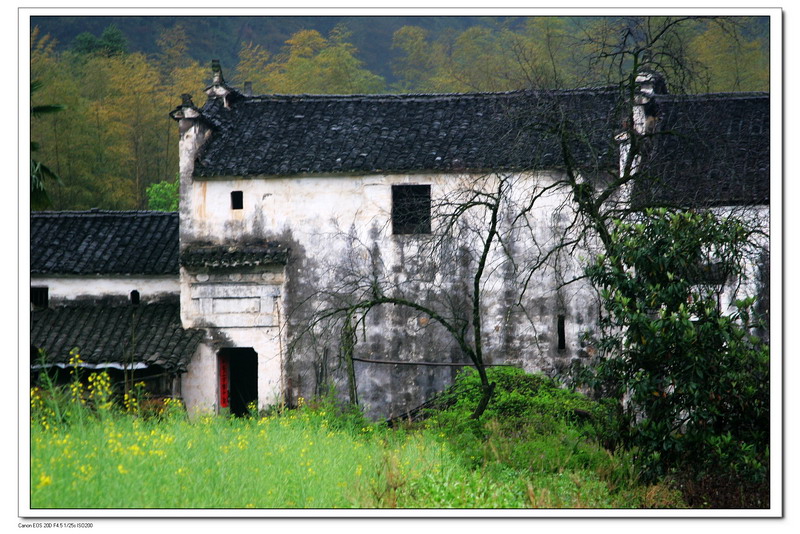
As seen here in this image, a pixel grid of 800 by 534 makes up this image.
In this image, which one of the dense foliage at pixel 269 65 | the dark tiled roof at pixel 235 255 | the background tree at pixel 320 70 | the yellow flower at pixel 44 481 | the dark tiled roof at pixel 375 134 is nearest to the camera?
the yellow flower at pixel 44 481

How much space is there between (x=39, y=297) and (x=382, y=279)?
21.0ft

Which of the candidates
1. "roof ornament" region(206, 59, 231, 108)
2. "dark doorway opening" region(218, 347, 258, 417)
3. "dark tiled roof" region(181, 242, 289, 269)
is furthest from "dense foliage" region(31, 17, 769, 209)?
"dark doorway opening" region(218, 347, 258, 417)

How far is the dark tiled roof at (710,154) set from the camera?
13.7 metres

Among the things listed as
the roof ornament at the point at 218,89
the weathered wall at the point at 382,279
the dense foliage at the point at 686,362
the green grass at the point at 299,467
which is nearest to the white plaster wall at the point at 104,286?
the weathered wall at the point at 382,279

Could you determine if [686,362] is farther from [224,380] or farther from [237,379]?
[237,379]

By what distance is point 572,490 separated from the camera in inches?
404

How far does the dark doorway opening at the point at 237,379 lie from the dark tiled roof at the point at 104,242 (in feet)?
6.39

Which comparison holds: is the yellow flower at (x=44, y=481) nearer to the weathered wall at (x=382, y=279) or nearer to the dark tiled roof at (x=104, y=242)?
the weathered wall at (x=382, y=279)

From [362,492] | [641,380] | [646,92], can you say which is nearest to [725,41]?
[646,92]

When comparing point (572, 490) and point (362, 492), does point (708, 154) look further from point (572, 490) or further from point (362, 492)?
point (362, 492)

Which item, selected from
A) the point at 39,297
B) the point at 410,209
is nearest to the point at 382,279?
the point at 410,209

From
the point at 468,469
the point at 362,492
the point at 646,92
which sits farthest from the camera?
the point at 646,92

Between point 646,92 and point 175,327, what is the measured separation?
9.11m

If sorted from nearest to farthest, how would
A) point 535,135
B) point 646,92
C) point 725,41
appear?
point 725,41 → point 535,135 → point 646,92
